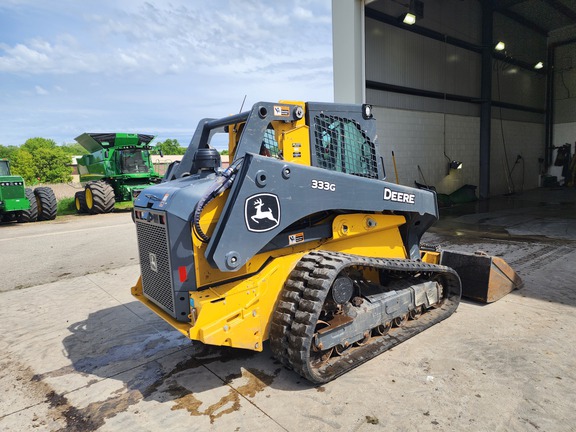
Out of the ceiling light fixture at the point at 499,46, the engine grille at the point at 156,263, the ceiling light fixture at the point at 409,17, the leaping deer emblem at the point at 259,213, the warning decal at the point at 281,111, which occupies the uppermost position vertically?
the ceiling light fixture at the point at 499,46

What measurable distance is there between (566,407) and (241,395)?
240 cm

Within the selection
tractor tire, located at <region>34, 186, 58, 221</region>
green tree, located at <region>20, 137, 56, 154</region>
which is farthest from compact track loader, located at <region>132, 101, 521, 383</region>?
green tree, located at <region>20, 137, 56, 154</region>

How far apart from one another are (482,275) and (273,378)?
10.3ft

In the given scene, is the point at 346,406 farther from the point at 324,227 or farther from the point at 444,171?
the point at 444,171

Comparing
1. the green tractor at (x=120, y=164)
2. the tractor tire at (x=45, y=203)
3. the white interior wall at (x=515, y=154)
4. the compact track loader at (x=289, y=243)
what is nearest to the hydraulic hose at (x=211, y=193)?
the compact track loader at (x=289, y=243)

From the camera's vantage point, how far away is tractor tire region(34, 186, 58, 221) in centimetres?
1471

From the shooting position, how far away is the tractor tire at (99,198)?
1590 cm

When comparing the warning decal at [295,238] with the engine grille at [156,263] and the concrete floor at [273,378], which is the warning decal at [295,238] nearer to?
the engine grille at [156,263]

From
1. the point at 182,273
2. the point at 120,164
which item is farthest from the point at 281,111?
the point at 120,164

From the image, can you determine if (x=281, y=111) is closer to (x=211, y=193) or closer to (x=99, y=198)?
(x=211, y=193)

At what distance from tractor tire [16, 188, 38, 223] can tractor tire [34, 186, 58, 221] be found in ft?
0.76

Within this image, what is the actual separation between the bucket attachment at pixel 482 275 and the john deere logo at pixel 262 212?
314 cm

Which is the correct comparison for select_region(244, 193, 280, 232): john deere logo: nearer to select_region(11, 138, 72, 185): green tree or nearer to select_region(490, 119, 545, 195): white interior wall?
select_region(490, 119, 545, 195): white interior wall

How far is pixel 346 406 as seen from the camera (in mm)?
3002
